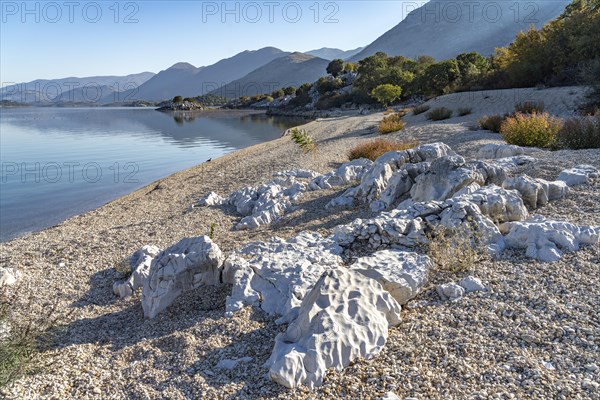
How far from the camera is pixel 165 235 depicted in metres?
8.09

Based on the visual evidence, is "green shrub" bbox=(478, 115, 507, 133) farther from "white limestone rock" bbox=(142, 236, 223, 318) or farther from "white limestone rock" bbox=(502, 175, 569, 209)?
"white limestone rock" bbox=(142, 236, 223, 318)

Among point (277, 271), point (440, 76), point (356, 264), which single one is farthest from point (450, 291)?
point (440, 76)

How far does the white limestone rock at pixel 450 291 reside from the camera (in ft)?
14.1

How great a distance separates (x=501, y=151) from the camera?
1042 cm

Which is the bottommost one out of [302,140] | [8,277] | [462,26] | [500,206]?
[8,277]

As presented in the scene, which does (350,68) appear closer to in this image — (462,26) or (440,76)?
(440,76)

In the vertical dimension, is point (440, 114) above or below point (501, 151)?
above

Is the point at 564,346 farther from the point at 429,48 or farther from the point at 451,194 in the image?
the point at 429,48

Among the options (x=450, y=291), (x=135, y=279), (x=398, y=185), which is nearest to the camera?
(x=450, y=291)

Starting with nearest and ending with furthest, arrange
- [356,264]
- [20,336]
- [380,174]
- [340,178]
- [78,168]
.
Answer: [20,336]
[356,264]
[380,174]
[340,178]
[78,168]

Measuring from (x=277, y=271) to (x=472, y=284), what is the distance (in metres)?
2.23

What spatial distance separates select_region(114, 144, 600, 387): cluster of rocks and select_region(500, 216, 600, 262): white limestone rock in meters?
0.01

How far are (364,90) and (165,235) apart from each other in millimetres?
52263

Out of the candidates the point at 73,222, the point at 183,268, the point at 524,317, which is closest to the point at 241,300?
the point at 183,268
